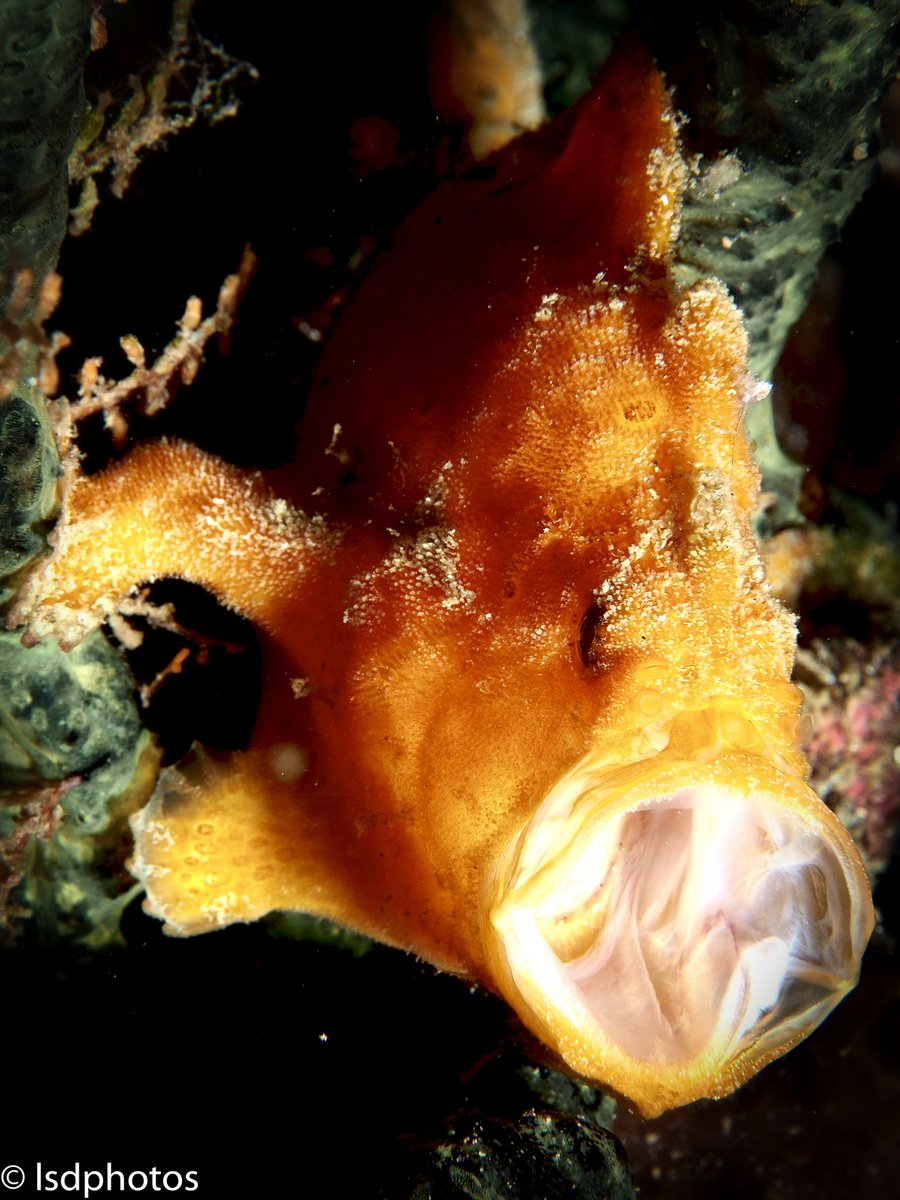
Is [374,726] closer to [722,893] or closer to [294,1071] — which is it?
[722,893]

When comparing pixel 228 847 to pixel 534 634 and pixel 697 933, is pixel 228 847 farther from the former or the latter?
pixel 697 933

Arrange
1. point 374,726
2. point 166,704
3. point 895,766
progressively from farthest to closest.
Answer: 1. point 895,766
2. point 166,704
3. point 374,726

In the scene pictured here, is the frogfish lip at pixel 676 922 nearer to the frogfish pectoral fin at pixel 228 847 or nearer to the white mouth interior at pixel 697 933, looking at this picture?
the white mouth interior at pixel 697 933

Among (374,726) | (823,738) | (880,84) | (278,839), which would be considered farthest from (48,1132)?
(880,84)

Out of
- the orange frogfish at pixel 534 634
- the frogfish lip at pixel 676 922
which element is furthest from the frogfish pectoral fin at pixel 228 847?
the frogfish lip at pixel 676 922

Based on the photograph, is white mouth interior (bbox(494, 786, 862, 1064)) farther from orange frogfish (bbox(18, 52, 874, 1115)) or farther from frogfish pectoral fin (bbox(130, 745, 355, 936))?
frogfish pectoral fin (bbox(130, 745, 355, 936))

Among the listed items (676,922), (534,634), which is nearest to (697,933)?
(676,922)

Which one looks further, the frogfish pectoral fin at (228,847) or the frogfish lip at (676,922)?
the frogfish pectoral fin at (228,847)

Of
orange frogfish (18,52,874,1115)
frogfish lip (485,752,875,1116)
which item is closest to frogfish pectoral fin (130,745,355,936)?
orange frogfish (18,52,874,1115)
